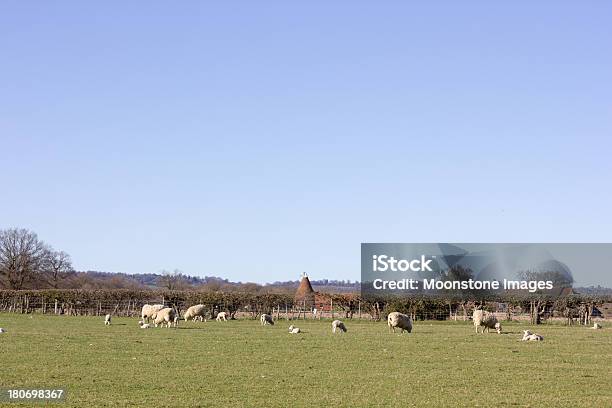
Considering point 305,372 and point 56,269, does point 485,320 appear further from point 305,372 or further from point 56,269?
point 56,269

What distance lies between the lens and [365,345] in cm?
3425

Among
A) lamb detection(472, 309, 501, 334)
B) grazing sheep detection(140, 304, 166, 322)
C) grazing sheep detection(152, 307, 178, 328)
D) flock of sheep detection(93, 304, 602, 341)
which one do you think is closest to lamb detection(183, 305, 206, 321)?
flock of sheep detection(93, 304, 602, 341)

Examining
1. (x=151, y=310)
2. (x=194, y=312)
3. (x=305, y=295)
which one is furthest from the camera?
(x=305, y=295)

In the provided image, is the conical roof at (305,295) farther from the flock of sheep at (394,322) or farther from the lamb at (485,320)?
the lamb at (485,320)

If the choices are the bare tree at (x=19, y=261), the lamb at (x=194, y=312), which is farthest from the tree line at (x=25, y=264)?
the lamb at (x=194, y=312)

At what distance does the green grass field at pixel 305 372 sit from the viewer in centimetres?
1811

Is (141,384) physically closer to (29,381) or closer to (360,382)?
(29,381)

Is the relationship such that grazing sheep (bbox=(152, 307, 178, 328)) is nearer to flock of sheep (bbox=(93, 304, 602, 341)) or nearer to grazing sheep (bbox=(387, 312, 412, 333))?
flock of sheep (bbox=(93, 304, 602, 341))

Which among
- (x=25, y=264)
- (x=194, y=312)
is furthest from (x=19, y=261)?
(x=194, y=312)

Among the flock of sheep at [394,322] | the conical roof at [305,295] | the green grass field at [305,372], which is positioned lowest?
the green grass field at [305,372]

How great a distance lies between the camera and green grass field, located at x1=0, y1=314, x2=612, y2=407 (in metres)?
18.1

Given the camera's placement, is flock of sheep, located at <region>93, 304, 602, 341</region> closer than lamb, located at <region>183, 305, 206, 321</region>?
Yes

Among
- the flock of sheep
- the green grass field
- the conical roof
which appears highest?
the conical roof

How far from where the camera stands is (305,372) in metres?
23.0
